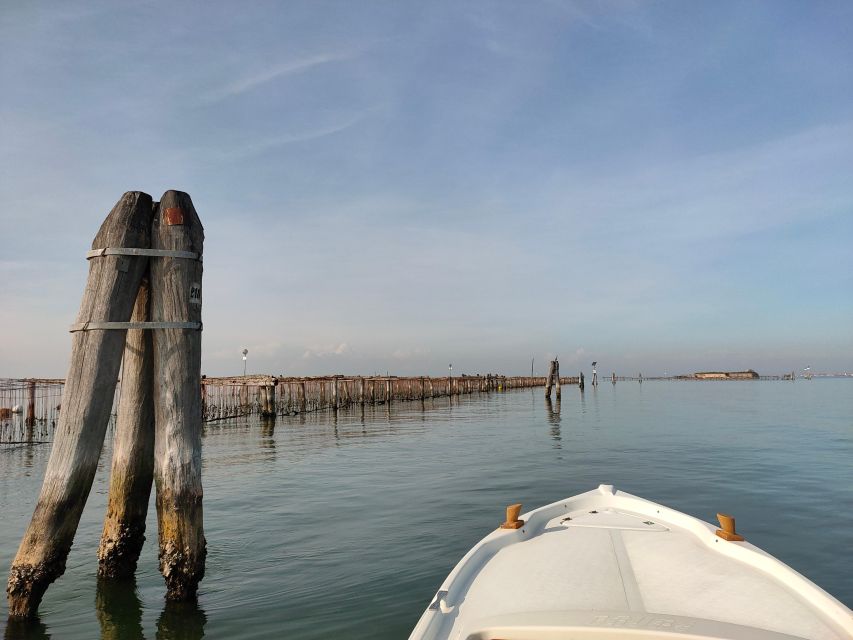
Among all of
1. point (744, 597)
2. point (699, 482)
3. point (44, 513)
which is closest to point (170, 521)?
point (44, 513)

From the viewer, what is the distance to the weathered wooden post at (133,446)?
537cm

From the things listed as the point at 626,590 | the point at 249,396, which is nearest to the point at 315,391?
the point at 249,396

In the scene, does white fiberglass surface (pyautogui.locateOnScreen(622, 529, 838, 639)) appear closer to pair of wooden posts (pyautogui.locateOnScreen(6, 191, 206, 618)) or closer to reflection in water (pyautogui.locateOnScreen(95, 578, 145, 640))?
pair of wooden posts (pyautogui.locateOnScreen(6, 191, 206, 618))

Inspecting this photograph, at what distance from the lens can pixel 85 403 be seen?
489 cm

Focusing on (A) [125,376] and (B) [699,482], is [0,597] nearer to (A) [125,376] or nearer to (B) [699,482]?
(A) [125,376]

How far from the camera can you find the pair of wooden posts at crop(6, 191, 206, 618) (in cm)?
475

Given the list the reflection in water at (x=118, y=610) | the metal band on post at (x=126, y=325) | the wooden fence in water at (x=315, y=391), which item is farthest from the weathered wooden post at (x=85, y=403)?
the wooden fence in water at (x=315, y=391)

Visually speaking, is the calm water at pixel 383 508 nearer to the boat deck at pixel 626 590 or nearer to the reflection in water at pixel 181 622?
the reflection in water at pixel 181 622

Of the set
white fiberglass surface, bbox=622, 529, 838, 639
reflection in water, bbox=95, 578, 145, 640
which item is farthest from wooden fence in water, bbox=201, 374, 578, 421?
white fiberglass surface, bbox=622, 529, 838, 639

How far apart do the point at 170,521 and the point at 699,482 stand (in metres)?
10.6

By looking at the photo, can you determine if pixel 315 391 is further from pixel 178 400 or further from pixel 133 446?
pixel 178 400

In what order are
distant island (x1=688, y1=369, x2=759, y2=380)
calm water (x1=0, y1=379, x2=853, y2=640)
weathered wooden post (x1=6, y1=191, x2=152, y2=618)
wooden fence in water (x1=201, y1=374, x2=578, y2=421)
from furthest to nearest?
1. distant island (x1=688, y1=369, x2=759, y2=380)
2. wooden fence in water (x1=201, y1=374, x2=578, y2=421)
3. calm water (x1=0, y1=379, x2=853, y2=640)
4. weathered wooden post (x1=6, y1=191, x2=152, y2=618)

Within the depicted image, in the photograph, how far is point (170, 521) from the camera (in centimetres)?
484

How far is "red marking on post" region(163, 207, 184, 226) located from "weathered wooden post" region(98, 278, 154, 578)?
0.65 m
